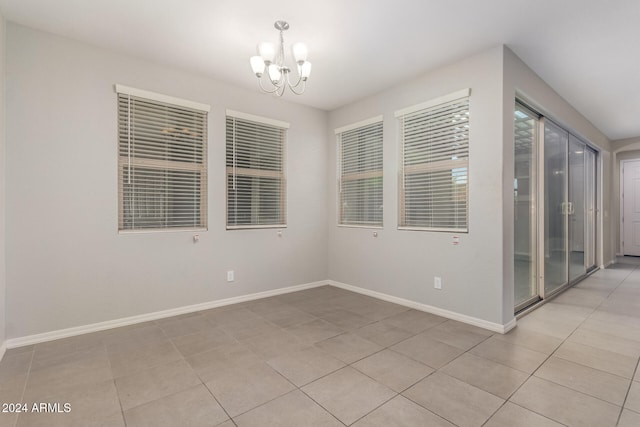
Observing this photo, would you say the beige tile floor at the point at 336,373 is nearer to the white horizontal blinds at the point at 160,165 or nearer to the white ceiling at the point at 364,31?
the white horizontal blinds at the point at 160,165

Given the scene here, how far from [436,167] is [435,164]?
0.12 ft

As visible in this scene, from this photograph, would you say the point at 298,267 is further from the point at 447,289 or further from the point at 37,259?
the point at 37,259

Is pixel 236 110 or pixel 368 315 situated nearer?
pixel 368 315

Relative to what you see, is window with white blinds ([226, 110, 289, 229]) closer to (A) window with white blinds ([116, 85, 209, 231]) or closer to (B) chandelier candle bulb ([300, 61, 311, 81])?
(A) window with white blinds ([116, 85, 209, 231])

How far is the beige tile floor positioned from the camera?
1733mm

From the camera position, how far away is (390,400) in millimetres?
1868

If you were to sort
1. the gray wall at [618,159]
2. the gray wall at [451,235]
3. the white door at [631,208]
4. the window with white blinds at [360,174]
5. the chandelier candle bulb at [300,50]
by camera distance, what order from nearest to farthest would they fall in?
the chandelier candle bulb at [300,50]
the gray wall at [451,235]
the window with white blinds at [360,174]
the gray wall at [618,159]
the white door at [631,208]

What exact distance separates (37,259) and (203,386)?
200 cm

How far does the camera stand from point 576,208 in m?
4.97

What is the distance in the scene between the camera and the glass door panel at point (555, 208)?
391cm

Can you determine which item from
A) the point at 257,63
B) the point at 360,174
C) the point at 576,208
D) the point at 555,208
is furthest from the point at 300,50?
the point at 576,208

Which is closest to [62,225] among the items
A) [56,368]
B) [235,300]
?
[56,368]

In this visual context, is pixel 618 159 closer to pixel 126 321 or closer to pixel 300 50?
pixel 300 50

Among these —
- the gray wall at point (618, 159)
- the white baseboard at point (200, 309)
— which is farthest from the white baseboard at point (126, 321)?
the gray wall at point (618, 159)
